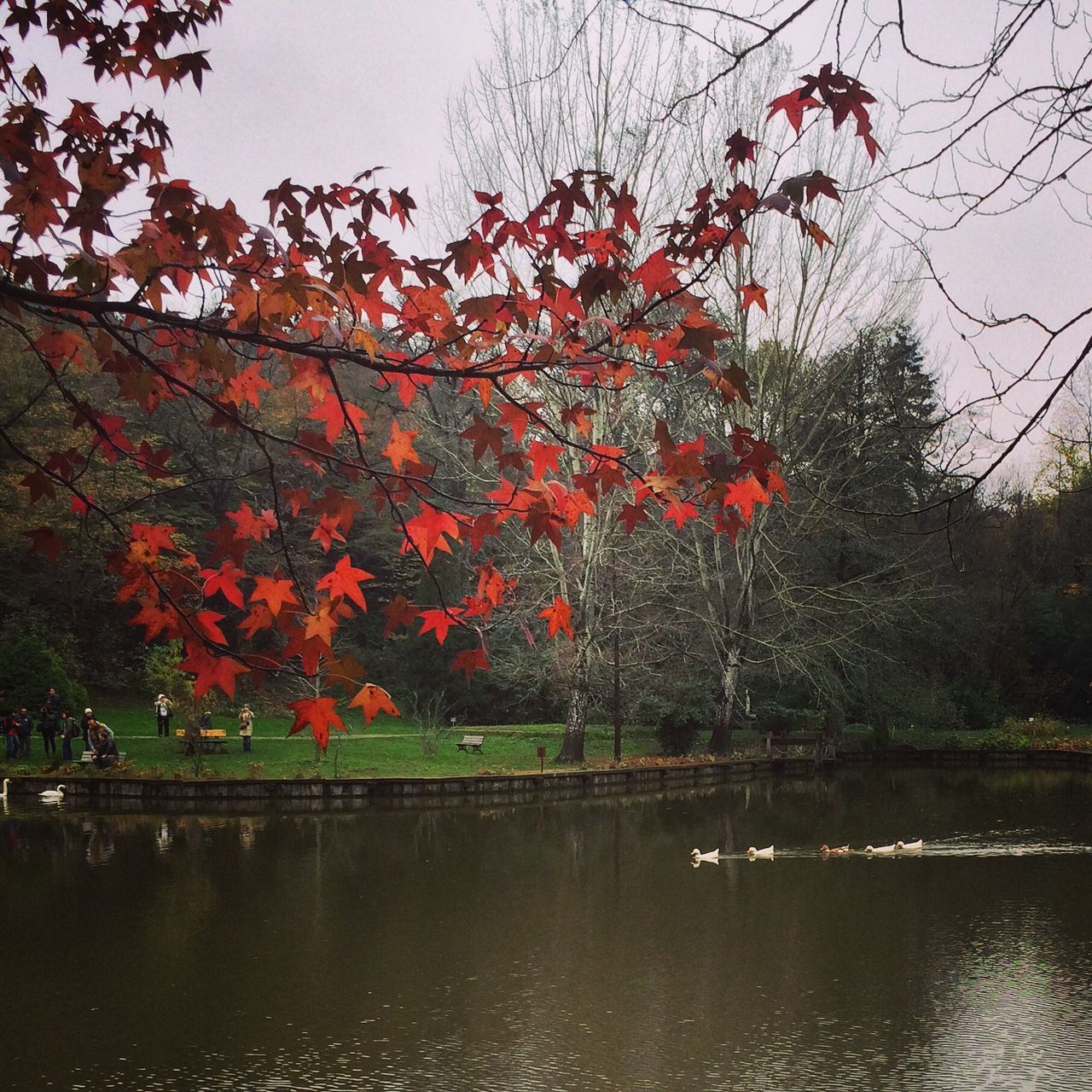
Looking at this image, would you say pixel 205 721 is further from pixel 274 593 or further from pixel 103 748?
pixel 274 593

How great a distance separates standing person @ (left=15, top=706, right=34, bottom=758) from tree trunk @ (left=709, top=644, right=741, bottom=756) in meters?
12.2

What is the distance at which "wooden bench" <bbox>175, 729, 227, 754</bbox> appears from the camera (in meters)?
19.3

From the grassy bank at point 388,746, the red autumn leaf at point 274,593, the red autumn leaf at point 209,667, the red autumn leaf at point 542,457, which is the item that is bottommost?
the grassy bank at point 388,746

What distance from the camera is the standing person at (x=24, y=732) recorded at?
19.0 metres

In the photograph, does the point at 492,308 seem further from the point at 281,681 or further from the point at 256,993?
the point at 281,681

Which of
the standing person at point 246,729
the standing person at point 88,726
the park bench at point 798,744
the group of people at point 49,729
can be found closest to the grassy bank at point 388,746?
the standing person at point 246,729

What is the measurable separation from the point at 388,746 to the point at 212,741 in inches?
128

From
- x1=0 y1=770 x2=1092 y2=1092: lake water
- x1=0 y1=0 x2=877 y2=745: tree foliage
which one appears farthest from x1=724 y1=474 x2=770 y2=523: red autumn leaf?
x1=0 y1=770 x2=1092 y2=1092: lake water

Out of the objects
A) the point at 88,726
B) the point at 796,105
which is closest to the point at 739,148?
the point at 796,105

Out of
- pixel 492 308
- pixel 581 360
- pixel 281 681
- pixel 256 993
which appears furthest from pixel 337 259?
pixel 281 681

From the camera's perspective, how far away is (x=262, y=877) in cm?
1136

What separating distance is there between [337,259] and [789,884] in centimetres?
1025

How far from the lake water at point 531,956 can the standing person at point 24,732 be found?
4.20 metres

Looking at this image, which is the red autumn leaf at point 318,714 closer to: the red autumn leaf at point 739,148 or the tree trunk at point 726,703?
the red autumn leaf at point 739,148
